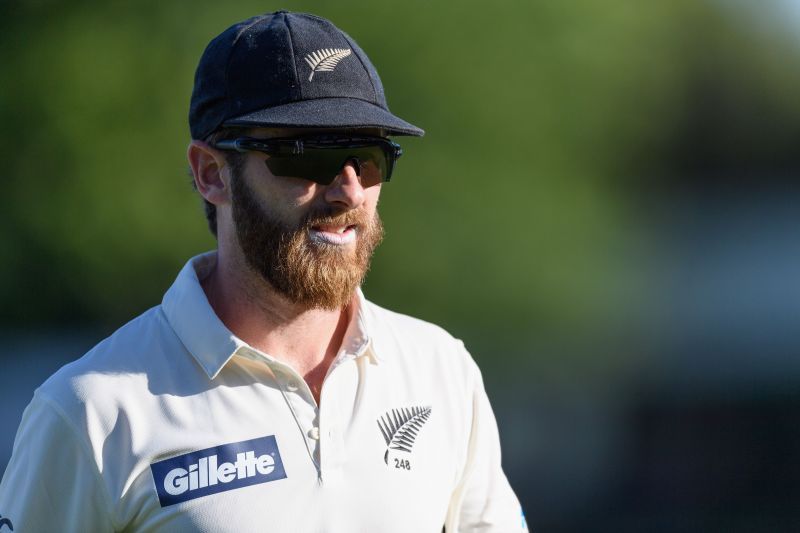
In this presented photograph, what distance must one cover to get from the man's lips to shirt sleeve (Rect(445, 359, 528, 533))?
52 centimetres

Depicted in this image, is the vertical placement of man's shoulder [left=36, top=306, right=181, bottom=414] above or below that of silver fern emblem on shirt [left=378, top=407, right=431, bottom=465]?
above

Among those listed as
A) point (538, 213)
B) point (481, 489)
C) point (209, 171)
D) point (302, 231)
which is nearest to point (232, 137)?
point (209, 171)

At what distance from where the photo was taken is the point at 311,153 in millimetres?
2246

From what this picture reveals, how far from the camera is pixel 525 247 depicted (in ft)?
25.5

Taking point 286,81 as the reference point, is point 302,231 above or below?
below

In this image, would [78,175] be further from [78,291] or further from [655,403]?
[655,403]

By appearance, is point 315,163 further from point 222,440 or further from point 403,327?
point 222,440

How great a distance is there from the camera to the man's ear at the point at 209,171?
7.83ft

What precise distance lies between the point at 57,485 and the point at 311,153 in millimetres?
869

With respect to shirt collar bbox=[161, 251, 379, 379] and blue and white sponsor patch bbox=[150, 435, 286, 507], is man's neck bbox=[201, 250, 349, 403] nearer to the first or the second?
shirt collar bbox=[161, 251, 379, 379]

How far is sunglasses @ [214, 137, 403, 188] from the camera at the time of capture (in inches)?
88.2

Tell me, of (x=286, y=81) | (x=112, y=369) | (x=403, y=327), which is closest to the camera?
(x=112, y=369)

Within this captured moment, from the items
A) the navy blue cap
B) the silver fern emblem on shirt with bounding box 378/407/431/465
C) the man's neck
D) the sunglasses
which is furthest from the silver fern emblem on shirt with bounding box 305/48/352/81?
the silver fern emblem on shirt with bounding box 378/407/431/465

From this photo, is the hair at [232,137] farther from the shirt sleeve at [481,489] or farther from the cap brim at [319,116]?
the shirt sleeve at [481,489]
